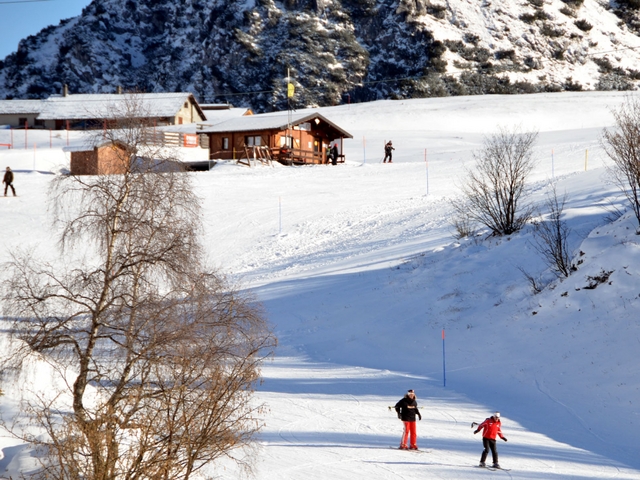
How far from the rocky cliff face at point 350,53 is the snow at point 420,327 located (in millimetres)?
71996

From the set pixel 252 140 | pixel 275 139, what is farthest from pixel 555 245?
pixel 252 140

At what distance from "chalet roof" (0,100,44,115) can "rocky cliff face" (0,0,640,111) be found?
27596mm

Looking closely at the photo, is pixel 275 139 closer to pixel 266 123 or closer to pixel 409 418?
pixel 266 123

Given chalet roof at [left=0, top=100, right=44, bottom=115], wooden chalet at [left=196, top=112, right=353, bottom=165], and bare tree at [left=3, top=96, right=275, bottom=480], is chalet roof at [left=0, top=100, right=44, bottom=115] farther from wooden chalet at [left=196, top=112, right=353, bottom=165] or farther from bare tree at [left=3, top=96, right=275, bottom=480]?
bare tree at [left=3, top=96, right=275, bottom=480]

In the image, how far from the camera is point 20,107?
79625 mm

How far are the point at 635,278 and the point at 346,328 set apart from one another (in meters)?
7.87

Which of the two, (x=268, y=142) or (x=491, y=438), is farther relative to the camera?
(x=268, y=142)

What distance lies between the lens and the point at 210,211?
34.4 meters

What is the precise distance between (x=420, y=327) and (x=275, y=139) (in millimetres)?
32768

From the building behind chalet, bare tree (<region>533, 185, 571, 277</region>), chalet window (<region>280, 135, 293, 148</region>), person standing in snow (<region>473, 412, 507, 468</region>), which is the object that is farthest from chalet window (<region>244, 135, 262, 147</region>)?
person standing in snow (<region>473, 412, 507, 468</region>)

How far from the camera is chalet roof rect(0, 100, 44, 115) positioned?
78438 mm

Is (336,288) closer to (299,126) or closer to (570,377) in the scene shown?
(570,377)

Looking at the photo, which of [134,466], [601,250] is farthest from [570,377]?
[134,466]

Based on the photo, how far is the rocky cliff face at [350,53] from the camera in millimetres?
107000
